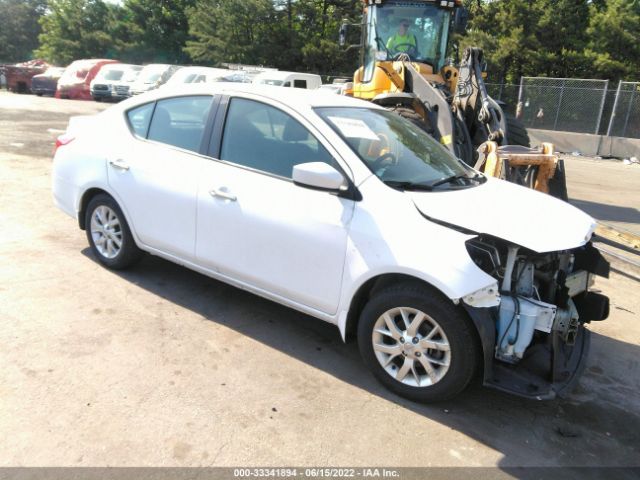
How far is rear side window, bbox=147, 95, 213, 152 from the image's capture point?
4195 mm

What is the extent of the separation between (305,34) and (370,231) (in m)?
35.1

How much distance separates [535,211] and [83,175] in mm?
3794

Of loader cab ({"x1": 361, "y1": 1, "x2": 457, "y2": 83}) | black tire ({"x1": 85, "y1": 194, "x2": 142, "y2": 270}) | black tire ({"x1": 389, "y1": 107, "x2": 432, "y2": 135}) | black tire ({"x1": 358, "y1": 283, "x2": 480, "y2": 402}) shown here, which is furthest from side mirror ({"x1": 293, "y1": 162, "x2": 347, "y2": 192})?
loader cab ({"x1": 361, "y1": 1, "x2": 457, "y2": 83})

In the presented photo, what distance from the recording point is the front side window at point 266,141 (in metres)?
3.68

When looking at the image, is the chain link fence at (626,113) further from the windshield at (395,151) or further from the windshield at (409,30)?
the windshield at (395,151)

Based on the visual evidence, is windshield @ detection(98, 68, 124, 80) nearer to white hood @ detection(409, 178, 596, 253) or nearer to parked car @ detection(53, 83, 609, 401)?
parked car @ detection(53, 83, 609, 401)

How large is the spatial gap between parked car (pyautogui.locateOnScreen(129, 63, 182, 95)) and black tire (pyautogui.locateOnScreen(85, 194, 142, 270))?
21.1m

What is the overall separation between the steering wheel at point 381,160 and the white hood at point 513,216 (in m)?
0.33

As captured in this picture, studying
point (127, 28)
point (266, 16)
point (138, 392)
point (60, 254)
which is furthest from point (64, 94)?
point (138, 392)

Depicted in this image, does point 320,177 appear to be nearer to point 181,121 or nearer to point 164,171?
point 164,171

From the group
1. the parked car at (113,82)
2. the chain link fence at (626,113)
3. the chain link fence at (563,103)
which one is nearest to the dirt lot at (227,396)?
the chain link fence at (626,113)

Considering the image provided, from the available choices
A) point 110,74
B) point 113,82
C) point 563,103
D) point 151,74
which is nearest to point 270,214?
point 563,103

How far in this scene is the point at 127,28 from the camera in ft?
148

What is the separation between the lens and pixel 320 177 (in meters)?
3.35
